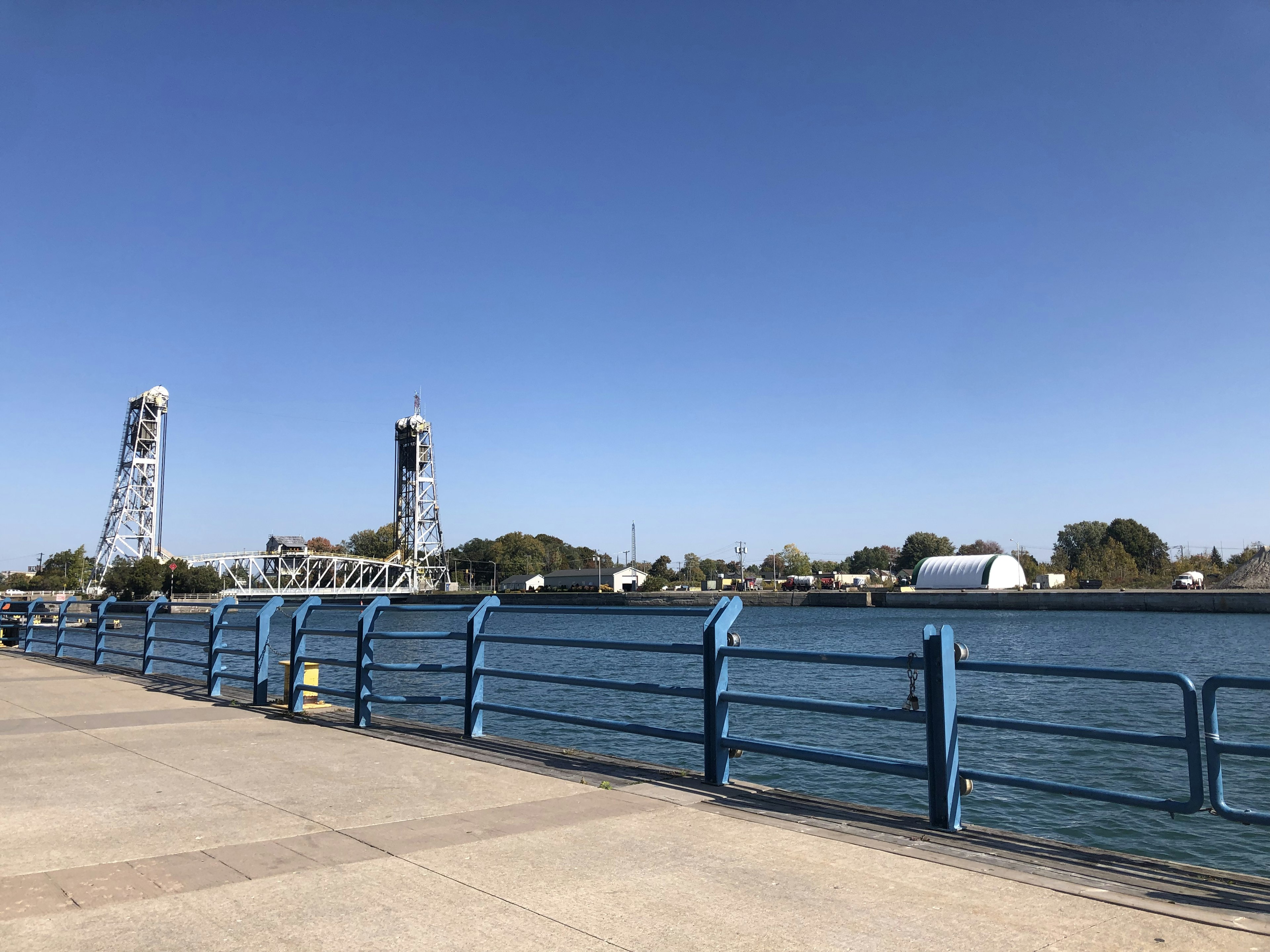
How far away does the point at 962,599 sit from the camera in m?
119

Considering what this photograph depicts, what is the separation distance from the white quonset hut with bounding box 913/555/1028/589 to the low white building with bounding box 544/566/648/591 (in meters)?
52.5

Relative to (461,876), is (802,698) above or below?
above

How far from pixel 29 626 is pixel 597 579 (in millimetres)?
153082

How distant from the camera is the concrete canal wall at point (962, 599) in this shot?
326 feet

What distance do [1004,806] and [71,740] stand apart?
12.0 metres

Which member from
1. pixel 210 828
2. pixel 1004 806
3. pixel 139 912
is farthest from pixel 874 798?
pixel 139 912

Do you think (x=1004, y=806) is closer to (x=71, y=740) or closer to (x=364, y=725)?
(x=364, y=725)

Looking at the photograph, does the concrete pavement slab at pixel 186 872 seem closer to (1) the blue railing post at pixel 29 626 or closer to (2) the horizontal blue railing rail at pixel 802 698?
(2) the horizontal blue railing rail at pixel 802 698

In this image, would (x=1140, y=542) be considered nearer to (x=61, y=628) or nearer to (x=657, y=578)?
(x=657, y=578)

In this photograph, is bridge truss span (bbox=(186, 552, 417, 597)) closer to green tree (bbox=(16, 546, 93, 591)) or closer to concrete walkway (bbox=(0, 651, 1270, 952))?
green tree (bbox=(16, 546, 93, 591))

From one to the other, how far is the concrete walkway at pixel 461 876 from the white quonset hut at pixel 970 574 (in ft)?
429

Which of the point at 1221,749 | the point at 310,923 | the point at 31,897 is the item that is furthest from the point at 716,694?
the point at 31,897

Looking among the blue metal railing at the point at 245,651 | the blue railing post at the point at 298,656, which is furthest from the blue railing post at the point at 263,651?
the blue railing post at the point at 298,656

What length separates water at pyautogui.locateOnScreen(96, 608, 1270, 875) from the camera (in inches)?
500
